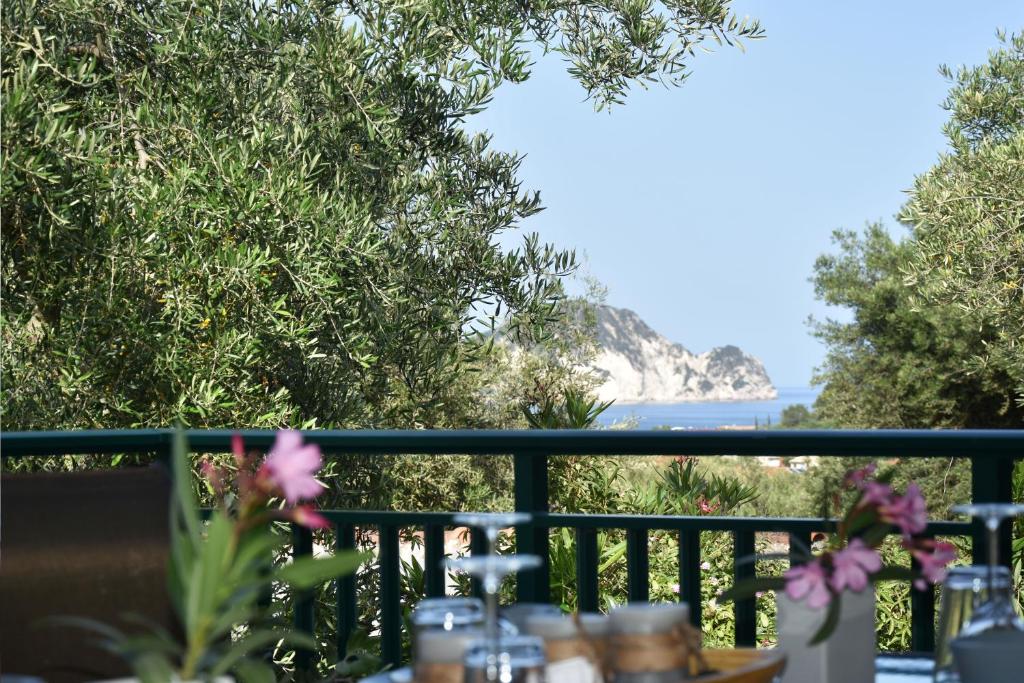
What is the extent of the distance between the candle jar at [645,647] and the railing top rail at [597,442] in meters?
1.28

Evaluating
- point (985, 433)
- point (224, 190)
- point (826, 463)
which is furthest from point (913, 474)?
point (985, 433)

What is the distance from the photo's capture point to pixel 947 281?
8.31 m

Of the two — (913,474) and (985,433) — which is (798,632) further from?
(913,474)

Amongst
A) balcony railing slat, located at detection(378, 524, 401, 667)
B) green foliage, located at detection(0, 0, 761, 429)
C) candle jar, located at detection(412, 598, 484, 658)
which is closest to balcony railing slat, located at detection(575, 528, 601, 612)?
balcony railing slat, located at detection(378, 524, 401, 667)

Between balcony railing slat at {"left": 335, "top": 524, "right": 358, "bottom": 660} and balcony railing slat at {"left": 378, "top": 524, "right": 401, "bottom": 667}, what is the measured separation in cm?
8

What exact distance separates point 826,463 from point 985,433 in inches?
529

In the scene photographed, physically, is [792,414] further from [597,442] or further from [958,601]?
[958,601]

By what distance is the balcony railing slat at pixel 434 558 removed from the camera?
103 inches

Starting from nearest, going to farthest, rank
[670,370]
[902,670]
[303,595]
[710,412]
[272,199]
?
[902,670] → [303,595] → [272,199] → [670,370] → [710,412]

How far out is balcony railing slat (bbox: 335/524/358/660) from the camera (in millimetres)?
2705

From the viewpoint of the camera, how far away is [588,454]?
246 centimetres

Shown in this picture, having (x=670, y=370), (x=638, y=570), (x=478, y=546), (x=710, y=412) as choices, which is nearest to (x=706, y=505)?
(x=478, y=546)

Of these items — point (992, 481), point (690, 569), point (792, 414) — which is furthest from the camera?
point (792, 414)

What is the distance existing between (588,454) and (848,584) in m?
1.35
